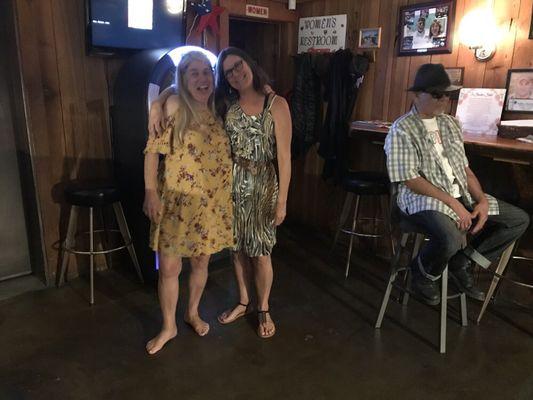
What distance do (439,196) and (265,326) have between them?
41.2 inches

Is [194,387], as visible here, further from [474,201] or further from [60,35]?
[60,35]

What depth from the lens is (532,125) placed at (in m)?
2.38

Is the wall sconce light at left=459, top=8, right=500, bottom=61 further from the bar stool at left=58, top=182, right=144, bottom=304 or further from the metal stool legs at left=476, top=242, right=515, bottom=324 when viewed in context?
the bar stool at left=58, top=182, right=144, bottom=304

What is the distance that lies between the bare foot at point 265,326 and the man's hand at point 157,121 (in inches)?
40.9

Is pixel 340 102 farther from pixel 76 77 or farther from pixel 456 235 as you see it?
pixel 76 77

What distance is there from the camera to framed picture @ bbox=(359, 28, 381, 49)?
3104 millimetres

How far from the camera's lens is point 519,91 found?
8.16ft

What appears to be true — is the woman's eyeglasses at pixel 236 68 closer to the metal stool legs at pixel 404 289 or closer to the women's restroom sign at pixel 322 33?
the metal stool legs at pixel 404 289

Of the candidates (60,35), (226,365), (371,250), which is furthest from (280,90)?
(226,365)

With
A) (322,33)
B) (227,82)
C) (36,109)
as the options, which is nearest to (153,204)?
(227,82)

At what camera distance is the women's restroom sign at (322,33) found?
3.30 meters

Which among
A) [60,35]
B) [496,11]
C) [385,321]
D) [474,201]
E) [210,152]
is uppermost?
[496,11]

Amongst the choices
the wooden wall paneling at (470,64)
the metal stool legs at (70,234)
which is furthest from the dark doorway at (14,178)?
the wooden wall paneling at (470,64)

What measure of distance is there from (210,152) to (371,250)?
6.17ft
